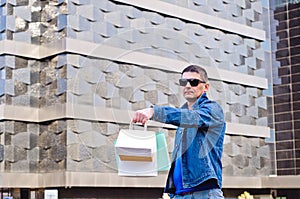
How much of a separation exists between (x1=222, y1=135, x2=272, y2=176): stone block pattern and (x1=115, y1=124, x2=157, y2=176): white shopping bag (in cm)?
220

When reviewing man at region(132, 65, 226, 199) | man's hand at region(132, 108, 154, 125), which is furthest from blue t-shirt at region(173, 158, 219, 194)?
man's hand at region(132, 108, 154, 125)

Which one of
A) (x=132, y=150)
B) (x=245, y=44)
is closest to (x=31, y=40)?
(x=245, y=44)

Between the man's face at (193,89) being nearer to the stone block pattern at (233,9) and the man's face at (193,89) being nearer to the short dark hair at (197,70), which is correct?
the short dark hair at (197,70)

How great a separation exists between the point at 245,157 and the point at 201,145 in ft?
7.83

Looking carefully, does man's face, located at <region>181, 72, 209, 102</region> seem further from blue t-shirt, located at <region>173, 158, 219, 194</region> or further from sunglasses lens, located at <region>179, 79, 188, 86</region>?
blue t-shirt, located at <region>173, 158, 219, 194</region>

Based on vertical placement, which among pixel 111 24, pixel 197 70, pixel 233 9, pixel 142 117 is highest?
pixel 233 9

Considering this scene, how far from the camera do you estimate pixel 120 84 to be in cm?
155

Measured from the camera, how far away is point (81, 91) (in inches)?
68.1

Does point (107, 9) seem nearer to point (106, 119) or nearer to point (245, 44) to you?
point (245, 44)

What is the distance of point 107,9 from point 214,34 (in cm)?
84

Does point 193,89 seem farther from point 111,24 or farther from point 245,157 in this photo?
point 245,157

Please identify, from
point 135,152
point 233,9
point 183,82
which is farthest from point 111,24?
point 135,152

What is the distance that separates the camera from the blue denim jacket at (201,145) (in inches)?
55.2

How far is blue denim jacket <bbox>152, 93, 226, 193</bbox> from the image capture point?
1.40 metres
